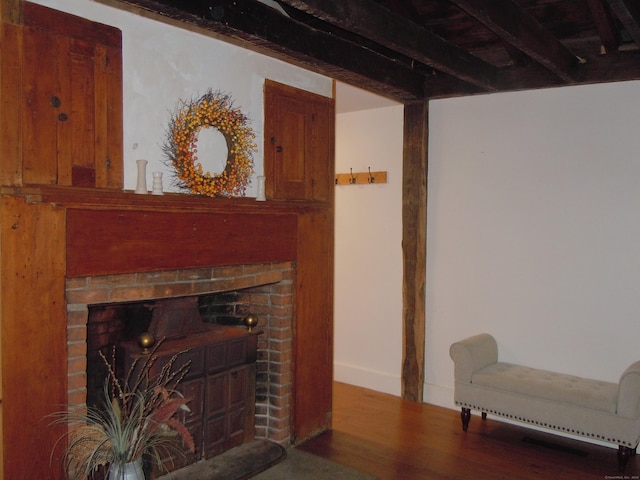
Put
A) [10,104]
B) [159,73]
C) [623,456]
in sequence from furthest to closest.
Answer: [623,456] → [159,73] → [10,104]

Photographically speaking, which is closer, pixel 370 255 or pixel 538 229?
pixel 538 229

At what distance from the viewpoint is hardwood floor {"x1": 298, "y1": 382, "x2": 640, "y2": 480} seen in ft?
10.8

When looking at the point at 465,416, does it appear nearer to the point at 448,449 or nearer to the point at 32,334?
the point at 448,449

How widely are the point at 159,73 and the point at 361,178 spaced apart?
261cm

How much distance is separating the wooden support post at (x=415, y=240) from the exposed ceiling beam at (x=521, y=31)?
1.19m

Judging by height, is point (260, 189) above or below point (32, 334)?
above

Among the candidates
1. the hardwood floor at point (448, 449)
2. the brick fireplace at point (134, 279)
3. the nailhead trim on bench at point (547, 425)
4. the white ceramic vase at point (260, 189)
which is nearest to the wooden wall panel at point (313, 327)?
the brick fireplace at point (134, 279)

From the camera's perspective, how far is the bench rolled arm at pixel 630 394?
3.24 meters

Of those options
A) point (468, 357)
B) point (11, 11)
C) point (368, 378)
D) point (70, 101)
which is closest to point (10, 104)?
point (70, 101)

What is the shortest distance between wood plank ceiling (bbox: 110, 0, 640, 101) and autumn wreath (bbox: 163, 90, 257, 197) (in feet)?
1.25

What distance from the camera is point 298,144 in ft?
11.5

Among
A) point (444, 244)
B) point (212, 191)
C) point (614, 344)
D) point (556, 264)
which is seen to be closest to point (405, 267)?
point (444, 244)

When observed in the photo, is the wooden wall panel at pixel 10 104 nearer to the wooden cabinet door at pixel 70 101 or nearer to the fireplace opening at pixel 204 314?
the wooden cabinet door at pixel 70 101

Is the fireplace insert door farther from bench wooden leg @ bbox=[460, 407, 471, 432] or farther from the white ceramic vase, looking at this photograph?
bench wooden leg @ bbox=[460, 407, 471, 432]
